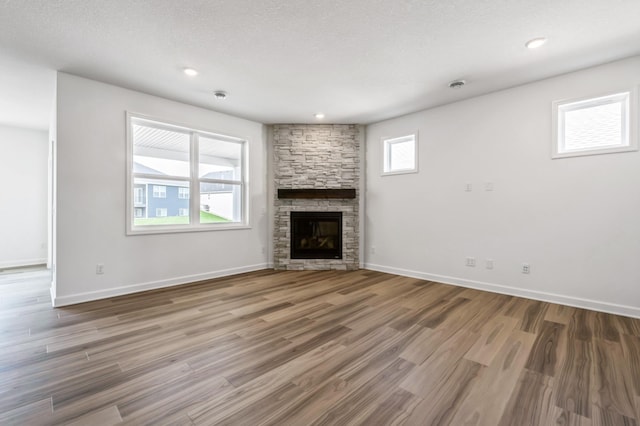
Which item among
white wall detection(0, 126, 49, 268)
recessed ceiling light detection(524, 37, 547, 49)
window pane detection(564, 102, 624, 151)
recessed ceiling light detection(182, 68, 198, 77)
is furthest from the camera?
white wall detection(0, 126, 49, 268)

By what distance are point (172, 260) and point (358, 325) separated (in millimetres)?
2939

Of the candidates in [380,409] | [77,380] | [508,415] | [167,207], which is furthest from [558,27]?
[167,207]

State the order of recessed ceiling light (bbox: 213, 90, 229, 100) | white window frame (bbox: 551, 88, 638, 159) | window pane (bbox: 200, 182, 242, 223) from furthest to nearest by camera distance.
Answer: window pane (bbox: 200, 182, 242, 223), recessed ceiling light (bbox: 213, 90, 229, 100), white window frame (bbox: 551, 88, 638, 159)

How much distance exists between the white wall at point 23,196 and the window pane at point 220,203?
3698mm

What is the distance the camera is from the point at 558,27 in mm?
2396

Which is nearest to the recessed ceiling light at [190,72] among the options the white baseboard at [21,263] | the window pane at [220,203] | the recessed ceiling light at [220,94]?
the recessed ceiling light at [220,94]

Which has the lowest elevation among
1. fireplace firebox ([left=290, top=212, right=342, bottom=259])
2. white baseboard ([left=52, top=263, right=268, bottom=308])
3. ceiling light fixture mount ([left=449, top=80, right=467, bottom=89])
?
white baseboard ([left=52, top=263, right=268, bottom=308])

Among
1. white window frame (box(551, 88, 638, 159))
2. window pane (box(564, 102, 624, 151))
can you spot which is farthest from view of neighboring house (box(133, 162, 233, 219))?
window pane (box(564, 102, 624, 151))

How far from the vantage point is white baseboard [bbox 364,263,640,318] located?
2920mm

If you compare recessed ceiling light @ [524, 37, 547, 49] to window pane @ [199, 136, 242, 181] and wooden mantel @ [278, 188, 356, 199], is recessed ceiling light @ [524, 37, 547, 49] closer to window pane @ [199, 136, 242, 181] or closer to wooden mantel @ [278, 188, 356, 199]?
wooden mantel @ [278, 188, 356, 199]

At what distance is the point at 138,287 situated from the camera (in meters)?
3.73

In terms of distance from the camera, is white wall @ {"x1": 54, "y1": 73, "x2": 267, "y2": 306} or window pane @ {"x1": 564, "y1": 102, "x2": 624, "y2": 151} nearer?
window pane @ {"x1": 564, "y1": 102, "x2": 624, "y2": 151}

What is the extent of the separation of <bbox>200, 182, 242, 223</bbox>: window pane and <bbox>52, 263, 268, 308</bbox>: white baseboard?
0.88 m

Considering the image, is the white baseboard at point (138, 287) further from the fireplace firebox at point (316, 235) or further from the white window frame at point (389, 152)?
the white window frame at point (389, 152)
